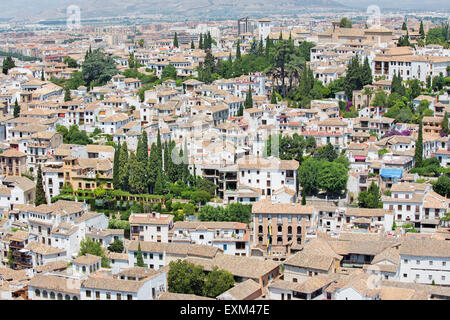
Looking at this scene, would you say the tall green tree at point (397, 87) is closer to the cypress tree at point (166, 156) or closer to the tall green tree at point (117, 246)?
the cypress tree at point (166, 156)

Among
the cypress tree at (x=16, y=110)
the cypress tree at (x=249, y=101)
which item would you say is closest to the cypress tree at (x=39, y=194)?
the cypress tree at (x=16, y=110)

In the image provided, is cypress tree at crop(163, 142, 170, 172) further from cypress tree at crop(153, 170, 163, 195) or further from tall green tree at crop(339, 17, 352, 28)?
tall green tree at crop(339, 17, 352, 28)

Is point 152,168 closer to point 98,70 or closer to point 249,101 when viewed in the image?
point 249,101

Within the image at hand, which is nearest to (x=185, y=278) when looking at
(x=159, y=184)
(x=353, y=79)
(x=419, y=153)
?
(x=159, y=184)
